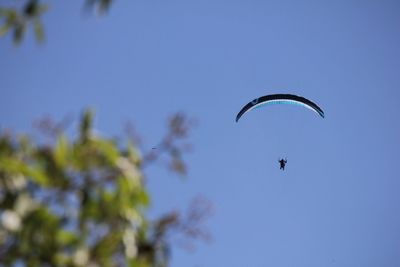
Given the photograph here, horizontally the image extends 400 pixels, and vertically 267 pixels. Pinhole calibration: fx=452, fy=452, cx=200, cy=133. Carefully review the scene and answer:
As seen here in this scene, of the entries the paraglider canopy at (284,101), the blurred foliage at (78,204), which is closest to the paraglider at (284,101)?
the paraglider canopy at (284,101)

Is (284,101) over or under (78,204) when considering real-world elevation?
over

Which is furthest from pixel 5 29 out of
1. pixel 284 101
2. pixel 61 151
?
pixel 284 101

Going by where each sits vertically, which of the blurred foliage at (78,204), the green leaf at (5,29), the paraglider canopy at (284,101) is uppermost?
the paraglider canopy at (284,101)

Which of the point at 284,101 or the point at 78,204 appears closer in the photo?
the point at 78,204

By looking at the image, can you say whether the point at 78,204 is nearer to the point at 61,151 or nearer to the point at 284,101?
the point at 61,151

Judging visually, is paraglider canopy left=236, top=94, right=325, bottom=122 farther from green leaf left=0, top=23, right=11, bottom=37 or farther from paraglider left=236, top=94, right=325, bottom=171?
green leaf left=0, top=23, right=11, bottom=37

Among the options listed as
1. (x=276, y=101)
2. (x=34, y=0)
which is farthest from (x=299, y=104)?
(x=34, y=0)

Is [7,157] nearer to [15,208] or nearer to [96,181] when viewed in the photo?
[15,208]

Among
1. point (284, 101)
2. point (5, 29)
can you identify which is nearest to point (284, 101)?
point (284, 101)

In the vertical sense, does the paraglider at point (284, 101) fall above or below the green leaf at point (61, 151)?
above

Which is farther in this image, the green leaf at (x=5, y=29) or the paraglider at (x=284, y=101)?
the paraglider at (x=284, y=101)

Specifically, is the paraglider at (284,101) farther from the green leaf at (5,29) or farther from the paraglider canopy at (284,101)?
the green leaf at (5,29)

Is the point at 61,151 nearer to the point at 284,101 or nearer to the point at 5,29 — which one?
the point at 5,29

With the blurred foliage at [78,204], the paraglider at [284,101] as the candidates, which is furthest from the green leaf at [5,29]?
the paraglider at [284,101]
